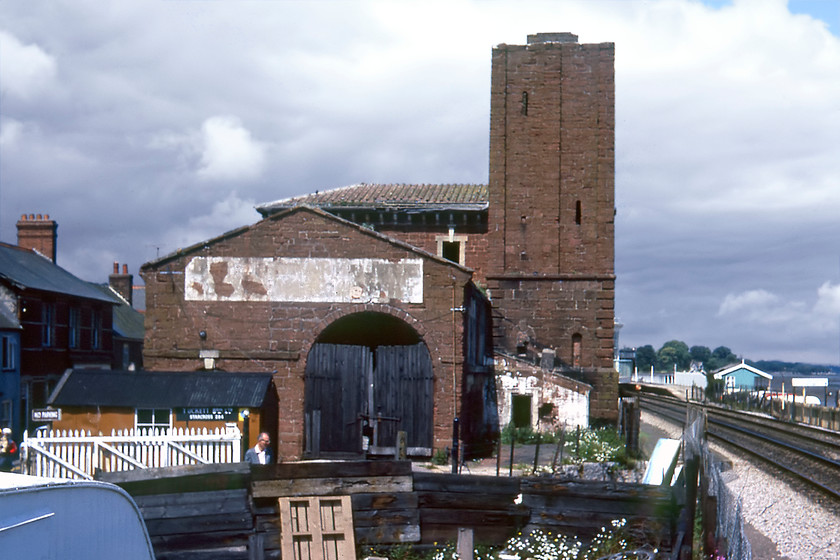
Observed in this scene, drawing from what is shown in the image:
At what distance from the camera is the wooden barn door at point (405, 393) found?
69.9ft

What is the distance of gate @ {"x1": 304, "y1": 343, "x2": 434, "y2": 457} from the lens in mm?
21344

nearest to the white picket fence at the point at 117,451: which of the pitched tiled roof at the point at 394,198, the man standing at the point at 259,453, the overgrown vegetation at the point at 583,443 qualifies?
the man standing at the point at 259,453

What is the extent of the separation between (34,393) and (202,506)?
80.5 ft

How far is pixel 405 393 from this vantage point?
70.5 feet

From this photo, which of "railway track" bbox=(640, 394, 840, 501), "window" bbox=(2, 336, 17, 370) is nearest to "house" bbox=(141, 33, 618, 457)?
"railway track" bbox=(640, 394, 840, 501)

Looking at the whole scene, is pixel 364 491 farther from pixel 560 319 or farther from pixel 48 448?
pixel 560 319

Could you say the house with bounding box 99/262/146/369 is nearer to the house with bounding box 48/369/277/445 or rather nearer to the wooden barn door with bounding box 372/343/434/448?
the wooden barn door with bounding box 372/343/434/448

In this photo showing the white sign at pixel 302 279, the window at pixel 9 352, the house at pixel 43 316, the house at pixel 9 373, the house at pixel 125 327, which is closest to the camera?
the white sign at pixel 302 279

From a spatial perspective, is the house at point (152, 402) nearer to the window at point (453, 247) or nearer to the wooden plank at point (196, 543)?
the wooden plank at point (196, 543)

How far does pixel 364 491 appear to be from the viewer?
10148 millimetres

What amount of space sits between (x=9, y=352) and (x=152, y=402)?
47.3ft

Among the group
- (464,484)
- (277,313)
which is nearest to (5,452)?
(277,313)

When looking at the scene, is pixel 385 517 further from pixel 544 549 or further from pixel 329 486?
pixel 544 549

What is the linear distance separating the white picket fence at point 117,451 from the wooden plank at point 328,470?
206 inches
